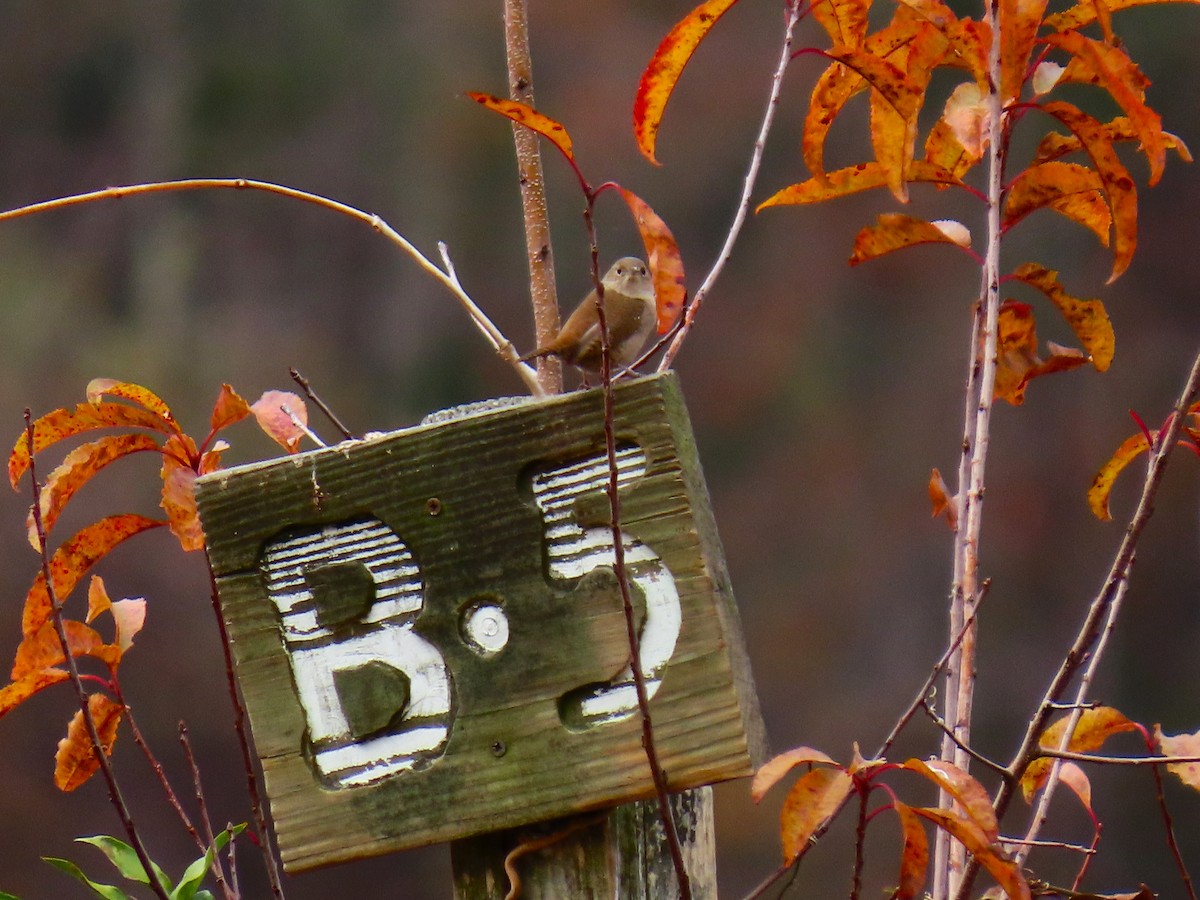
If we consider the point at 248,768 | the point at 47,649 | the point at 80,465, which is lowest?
the point at 248,768

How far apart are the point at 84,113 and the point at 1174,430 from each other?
31.4ft

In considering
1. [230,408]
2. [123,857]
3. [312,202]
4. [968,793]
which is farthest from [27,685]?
[968,793]

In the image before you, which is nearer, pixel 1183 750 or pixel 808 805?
pixel 808 805

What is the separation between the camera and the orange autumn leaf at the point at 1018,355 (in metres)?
Result: 1.17

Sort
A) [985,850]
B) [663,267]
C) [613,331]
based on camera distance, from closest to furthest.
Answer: [985,850] < [663,267] < [613,331]

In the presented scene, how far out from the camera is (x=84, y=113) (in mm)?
9555

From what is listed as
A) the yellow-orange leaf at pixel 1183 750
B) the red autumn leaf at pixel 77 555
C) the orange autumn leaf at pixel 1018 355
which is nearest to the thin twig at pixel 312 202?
the red autumn leaf at pixel 77 555

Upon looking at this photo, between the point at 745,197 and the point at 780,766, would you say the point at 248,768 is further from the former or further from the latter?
the point at 745,197

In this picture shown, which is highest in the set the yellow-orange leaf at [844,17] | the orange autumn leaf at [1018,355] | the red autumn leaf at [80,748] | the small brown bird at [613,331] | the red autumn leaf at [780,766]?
the yellow-orange leaf at [844,17]

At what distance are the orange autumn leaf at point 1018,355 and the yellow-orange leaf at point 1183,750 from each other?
27 cm

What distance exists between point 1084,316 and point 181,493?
685mm

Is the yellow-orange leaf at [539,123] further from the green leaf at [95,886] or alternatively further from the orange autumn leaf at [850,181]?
the green leaf at [95,886]

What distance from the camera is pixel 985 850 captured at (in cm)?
83

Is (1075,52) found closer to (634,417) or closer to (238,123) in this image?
(634,417)
